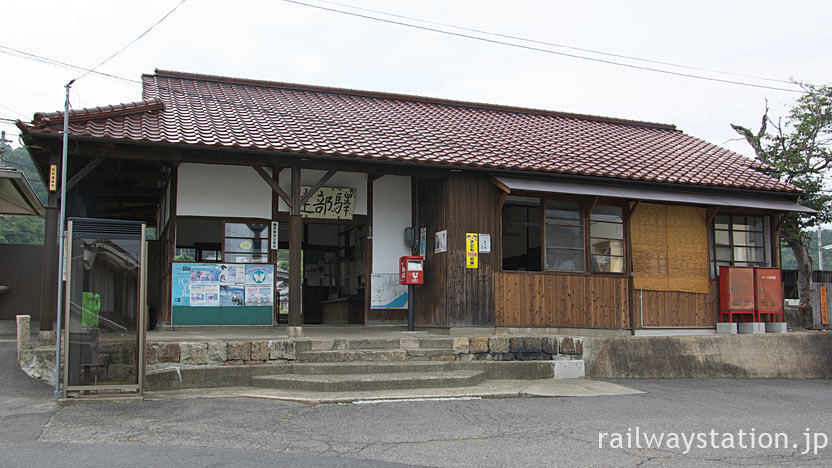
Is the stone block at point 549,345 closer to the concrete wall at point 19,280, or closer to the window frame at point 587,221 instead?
the window frame at point 587,221

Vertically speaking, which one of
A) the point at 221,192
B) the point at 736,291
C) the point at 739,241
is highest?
the point at 221,192

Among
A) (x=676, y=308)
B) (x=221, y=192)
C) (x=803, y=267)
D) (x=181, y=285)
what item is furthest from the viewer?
(x=803, y=267)

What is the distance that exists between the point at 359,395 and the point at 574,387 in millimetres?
3160

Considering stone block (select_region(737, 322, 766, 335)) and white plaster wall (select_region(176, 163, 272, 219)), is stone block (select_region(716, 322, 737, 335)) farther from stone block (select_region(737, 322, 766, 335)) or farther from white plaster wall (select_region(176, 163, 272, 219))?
white plaster wall (select_region(176, 163, 272, 219))

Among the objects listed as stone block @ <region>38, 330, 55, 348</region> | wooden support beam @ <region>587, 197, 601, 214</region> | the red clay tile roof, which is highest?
the red clay tile roof

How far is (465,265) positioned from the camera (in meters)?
10.9

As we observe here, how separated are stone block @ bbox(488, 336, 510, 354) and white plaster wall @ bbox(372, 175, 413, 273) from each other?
3140 millimetres

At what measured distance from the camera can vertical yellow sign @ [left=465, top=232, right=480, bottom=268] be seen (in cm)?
1091

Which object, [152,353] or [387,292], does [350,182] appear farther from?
[152,353]

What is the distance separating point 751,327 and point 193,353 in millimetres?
10148

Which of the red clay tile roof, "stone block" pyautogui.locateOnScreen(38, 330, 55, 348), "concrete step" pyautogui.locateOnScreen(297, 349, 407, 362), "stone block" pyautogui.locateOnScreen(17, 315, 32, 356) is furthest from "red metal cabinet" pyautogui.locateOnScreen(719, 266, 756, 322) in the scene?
"stone block" pyautogui.locateOnScreen(17, 315, 32, 356)

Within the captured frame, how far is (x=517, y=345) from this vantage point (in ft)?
32.5

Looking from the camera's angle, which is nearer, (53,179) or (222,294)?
(53,179)

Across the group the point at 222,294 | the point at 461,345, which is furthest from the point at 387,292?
the point at 222,294
